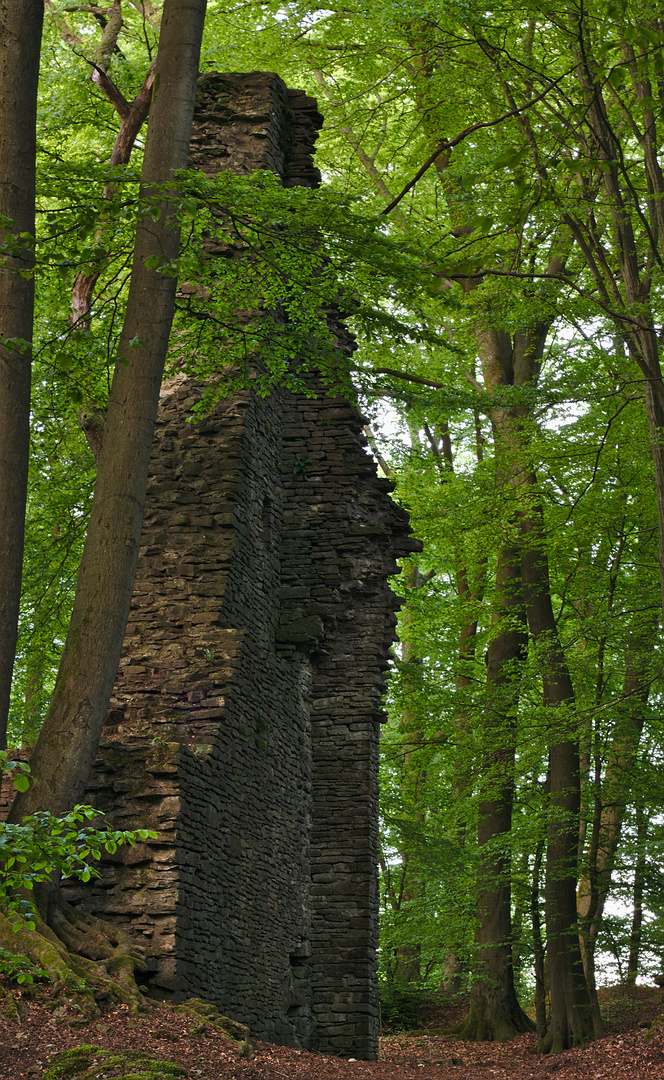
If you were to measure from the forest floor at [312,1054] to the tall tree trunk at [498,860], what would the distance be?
2.22ft

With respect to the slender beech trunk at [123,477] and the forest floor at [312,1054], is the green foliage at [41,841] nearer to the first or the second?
the forest floor at [312,1054]

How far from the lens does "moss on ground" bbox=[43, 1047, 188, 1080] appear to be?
5.49 meters

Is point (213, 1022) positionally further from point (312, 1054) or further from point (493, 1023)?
point (493, 1023)

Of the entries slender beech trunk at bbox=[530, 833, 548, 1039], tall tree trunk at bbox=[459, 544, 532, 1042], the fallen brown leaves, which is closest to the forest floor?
the fallen brown leaves

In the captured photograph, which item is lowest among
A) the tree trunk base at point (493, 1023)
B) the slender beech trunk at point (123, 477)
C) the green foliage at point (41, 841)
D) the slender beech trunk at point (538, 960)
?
the tree trunk base at point (493, 1023)

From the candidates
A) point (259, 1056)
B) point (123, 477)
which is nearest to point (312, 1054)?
point (259, 1056)

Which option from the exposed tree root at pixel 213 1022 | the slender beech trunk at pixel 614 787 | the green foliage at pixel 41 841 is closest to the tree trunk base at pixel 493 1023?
the slender beech trunk at pixel 614 787

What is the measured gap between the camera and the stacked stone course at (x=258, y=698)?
885 centimetres

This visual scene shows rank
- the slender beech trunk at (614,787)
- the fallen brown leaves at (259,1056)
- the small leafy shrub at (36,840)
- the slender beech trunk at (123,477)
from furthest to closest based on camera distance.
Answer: the slender beech trunk at (614,787), the slender beech trunk at (123,477), the fallen brown leaves at (259,1056), the small leafy shrub at (36,840)

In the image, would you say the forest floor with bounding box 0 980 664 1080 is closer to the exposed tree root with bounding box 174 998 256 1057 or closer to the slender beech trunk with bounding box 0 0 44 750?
the exposed tree root with bounding box 174 998 256 1057

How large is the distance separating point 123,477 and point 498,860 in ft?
35.3

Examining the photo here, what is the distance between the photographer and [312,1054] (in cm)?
973

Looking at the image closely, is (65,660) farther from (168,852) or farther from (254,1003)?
(254,1003)

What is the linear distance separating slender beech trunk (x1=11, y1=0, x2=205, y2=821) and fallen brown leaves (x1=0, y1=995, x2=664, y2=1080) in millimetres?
1458
